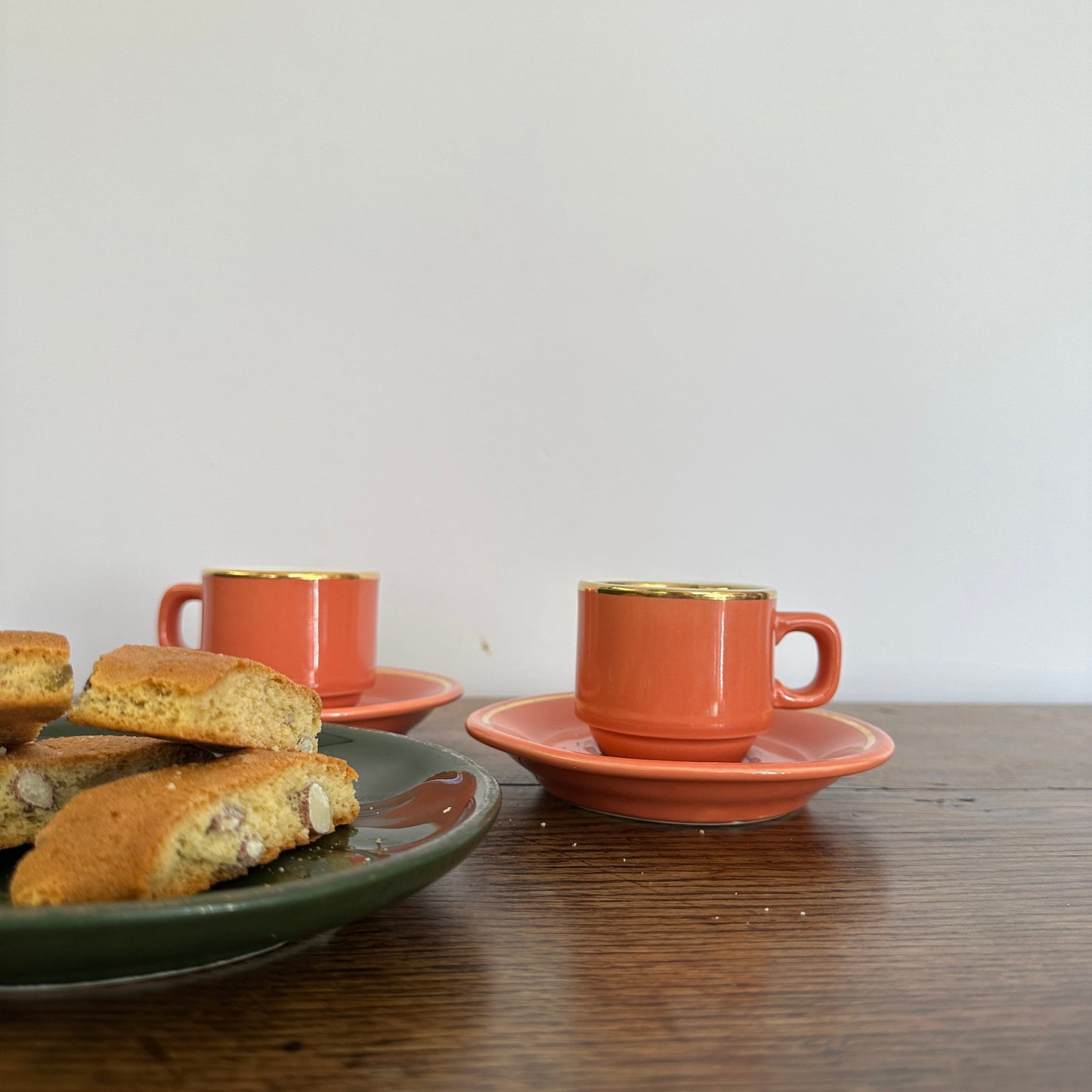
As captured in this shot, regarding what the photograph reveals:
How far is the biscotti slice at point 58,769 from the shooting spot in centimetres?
51

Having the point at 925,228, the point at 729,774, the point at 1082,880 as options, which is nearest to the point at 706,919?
the point at 729,774

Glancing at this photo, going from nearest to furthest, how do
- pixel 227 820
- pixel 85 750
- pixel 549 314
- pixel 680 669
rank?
pixel 227 820 < pixel 85 750 < pixel 680 669 < pixel 549 314

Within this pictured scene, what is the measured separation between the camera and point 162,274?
121 cm

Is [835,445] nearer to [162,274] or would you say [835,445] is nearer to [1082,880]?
[1082,880]

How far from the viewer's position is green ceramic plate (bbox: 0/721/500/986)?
32 centimetres

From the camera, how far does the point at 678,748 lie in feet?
2.26

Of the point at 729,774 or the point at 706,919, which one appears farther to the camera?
the point at 729,774

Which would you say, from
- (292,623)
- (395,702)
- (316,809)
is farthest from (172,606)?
(316,809)

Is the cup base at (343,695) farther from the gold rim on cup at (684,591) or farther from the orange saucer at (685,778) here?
the gold rim on cup at (684,591)

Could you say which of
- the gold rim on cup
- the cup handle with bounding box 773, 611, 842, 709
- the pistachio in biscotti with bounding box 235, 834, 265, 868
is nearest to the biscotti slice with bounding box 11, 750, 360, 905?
the pistachio in biscotti with bounding box 235, 834, 265, 868

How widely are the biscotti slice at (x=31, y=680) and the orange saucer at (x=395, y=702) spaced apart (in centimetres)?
24

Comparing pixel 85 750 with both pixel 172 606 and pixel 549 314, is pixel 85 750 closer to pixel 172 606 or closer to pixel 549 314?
pixel 172 606

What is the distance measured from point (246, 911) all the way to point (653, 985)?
0.60ft

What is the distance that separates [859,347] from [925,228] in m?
0.20
